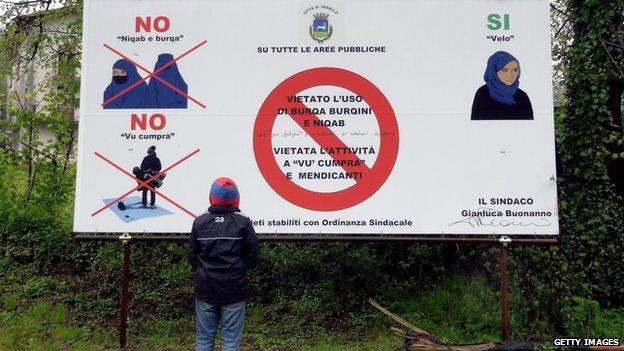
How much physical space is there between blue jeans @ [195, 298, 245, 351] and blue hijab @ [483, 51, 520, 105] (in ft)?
11.0

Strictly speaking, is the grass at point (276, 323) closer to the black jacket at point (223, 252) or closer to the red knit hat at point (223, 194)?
the black jacket at point (223, 252)

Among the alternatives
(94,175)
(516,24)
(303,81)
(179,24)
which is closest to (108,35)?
(179,24)

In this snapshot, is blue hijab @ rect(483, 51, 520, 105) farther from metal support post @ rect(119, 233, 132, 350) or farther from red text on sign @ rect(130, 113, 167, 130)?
metal support post @ rect(119, 233, 132, 350)

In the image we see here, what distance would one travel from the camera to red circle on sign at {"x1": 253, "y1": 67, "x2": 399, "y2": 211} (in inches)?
220

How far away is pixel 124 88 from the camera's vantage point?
5820 mm

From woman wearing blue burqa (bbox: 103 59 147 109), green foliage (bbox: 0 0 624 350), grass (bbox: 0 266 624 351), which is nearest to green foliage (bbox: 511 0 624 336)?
green foliage (bbox: 0 0 624 350)

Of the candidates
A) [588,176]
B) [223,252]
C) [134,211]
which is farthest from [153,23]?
[588,176]

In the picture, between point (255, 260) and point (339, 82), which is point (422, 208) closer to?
point (339, 82)

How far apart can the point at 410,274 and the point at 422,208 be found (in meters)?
2.28

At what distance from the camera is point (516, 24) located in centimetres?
568

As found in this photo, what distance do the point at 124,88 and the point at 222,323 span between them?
113 inches

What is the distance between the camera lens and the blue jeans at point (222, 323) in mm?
4434
